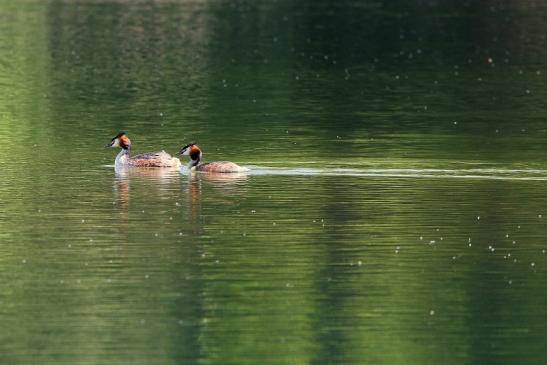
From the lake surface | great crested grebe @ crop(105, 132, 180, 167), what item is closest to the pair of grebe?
great crested grebe @ crop(105, 132, 180, 167)

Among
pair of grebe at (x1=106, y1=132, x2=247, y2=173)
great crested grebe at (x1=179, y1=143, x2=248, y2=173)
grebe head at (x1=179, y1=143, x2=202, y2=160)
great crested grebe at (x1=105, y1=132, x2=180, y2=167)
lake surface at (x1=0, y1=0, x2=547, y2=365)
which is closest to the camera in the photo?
lake surface at (x1=0, y1=0, x2=547, y2=365)

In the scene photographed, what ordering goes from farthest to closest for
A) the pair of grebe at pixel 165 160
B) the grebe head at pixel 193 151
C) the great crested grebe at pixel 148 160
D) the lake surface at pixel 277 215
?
the great crested grebe at pixel 148 160
the grebe head at pixel 193 151
the pair of grebe at pixel 165 160
the lake surface at pixel 277 215

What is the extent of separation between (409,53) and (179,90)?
599 inches

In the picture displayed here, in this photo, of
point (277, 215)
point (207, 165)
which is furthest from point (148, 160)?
point (277, 215)

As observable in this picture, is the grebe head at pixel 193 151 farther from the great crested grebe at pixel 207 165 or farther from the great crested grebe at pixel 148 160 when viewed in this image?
the great crested grebe at pixel 148 160

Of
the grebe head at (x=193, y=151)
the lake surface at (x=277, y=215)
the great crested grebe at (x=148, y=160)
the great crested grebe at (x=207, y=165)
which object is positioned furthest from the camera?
the great crested grebe at (x=148, y=160)

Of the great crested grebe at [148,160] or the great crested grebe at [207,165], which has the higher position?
the great crested grebe at [207,165]

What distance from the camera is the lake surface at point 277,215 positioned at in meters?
16.8

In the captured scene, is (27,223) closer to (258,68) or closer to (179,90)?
(179,90)

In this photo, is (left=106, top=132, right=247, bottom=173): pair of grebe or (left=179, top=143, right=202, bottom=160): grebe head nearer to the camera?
(left=106, top=132, right=247, bottom=173): pair of grebe

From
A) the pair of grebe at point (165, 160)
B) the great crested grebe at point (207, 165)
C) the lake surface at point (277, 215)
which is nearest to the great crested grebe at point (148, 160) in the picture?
the pair of grebe at point (165, 160)

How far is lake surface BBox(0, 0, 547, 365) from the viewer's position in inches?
660

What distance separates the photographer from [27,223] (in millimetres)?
22828

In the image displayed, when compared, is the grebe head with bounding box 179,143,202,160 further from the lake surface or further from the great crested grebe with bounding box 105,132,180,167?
the lake surface
